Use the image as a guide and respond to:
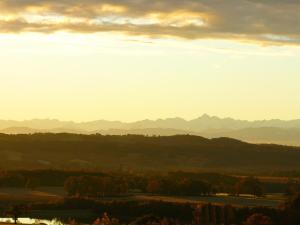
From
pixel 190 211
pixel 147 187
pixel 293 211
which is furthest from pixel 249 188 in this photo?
pixel 293 211

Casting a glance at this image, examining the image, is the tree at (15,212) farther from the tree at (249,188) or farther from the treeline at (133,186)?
the tree at (249,188)

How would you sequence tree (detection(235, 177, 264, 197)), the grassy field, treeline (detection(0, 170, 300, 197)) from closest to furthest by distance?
the grassy field, treeline (detection(0, 170, 300, 197)), tree (detection(235, 177, 264, 197))

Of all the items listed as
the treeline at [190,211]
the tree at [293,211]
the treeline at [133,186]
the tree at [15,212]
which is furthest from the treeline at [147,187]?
the tree at [293,211]

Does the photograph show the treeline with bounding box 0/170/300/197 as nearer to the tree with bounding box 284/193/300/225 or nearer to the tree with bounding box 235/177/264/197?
the tree with bounding box 235/177/264/197

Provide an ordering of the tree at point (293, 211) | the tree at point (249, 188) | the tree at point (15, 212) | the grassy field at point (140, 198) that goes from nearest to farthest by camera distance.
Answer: the tree at point (15, 212), the tree at point (293, 211), the grassy field at point (140, 198), the tree at point (249, 188)

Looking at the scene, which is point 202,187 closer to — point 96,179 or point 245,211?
point 96,179

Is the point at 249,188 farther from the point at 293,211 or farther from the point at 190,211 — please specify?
the point at 293,211

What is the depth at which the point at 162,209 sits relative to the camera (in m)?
136

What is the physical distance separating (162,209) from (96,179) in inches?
2045

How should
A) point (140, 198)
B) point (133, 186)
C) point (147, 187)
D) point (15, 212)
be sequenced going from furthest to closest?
point (133, 186) → point (147, 187) → point (140, 198) → point (15, 212)

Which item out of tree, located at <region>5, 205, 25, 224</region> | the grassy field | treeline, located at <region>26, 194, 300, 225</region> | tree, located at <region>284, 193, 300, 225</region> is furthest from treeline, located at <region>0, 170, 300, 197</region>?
tree, located at <region>5, 205, 25, 224</region>

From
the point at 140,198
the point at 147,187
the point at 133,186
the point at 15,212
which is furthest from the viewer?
the point at 133,186

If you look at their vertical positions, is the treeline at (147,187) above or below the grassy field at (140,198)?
above

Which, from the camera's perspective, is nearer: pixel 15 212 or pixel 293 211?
pixel 15 212
